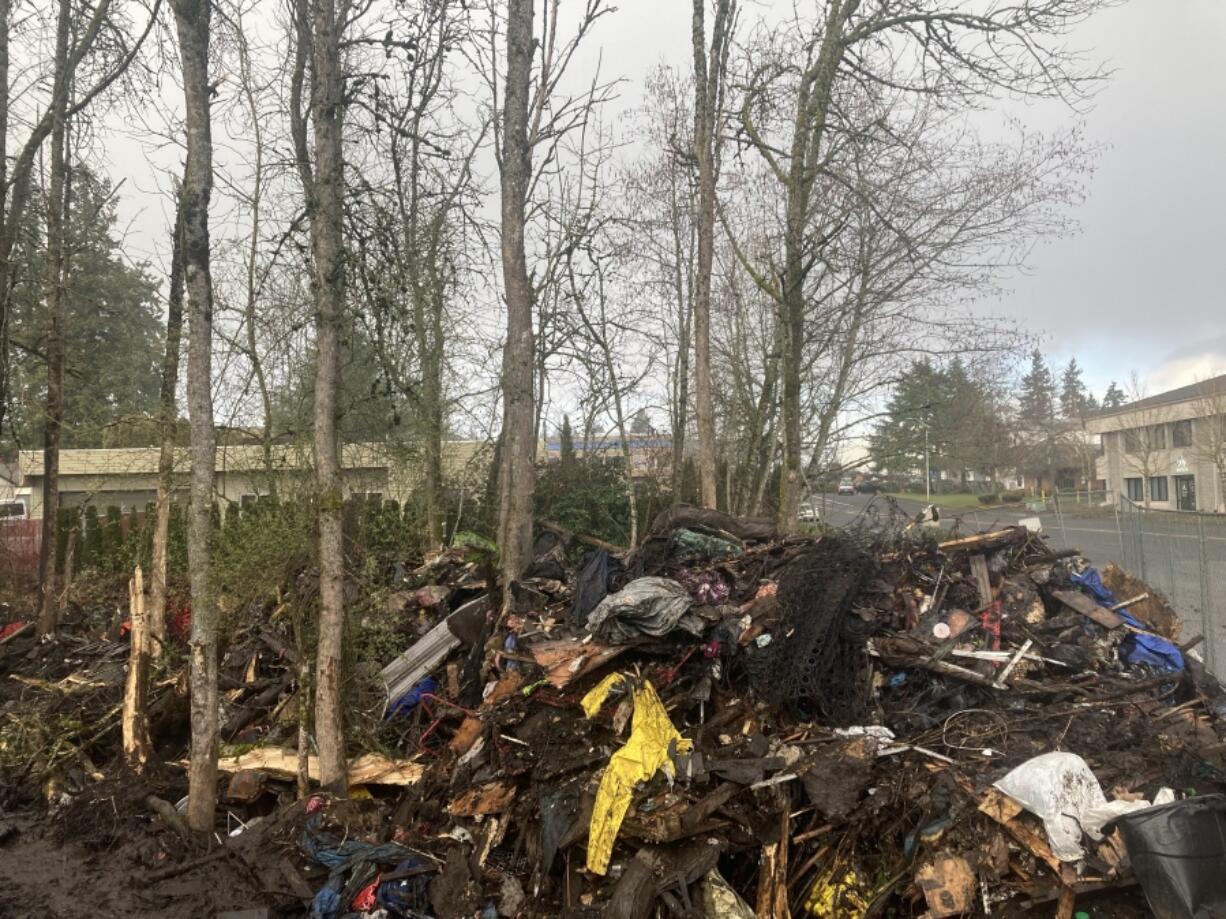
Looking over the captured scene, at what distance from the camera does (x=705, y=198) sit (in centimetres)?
1110

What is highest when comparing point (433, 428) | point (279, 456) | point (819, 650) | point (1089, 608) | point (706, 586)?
point (433, 428)

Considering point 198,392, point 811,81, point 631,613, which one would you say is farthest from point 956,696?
point 811,81

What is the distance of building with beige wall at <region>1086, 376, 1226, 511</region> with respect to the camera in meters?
30.7

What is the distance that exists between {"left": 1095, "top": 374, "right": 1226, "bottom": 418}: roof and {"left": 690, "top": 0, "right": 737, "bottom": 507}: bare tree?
2861 cm

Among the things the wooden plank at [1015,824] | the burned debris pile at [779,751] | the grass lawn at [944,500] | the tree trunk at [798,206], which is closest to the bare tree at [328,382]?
the burned debris pile at [779,751]

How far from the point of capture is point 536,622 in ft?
23.9

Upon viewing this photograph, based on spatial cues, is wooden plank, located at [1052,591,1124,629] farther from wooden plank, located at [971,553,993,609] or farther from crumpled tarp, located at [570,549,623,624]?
crumpled tarp, located at [570,549,623,624]

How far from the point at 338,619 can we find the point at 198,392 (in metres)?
1.84

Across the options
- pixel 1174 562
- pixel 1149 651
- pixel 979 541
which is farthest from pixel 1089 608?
pixel 1174 562

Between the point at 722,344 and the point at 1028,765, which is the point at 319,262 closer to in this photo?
the point at 1028,765

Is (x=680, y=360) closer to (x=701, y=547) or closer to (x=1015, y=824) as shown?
(x=701, y=547)

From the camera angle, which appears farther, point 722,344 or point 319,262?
point 722,344

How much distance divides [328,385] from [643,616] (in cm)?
294

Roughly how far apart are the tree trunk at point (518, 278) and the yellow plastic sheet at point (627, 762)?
9.07ft
